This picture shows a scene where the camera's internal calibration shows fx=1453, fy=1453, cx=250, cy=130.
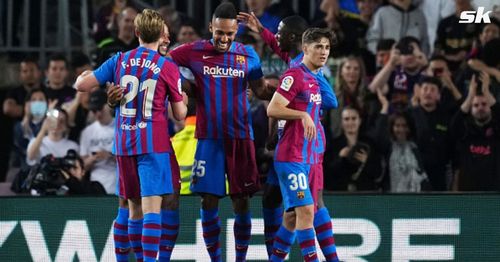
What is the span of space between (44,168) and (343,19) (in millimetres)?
4308

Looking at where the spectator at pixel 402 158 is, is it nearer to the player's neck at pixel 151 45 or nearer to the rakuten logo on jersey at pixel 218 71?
the rakuten logo on jersey at pixel 218 71

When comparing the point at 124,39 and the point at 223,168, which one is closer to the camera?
the point at 223,168

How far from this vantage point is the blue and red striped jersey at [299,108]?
11930 mm

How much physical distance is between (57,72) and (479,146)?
4.88 m

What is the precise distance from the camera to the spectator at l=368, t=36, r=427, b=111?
1636cm

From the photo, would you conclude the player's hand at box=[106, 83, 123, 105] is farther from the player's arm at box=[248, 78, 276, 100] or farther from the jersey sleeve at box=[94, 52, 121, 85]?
the player's arm at box=[248, 78, 276, 100]

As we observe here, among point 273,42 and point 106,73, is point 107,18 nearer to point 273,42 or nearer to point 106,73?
point 273,42

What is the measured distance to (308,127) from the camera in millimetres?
11875

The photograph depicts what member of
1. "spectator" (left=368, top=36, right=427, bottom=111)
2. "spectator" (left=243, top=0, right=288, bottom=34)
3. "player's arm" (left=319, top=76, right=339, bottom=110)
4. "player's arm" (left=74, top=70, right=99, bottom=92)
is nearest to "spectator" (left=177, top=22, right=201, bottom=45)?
"spectator" (left=243, top=0, right=288, bottom=34)

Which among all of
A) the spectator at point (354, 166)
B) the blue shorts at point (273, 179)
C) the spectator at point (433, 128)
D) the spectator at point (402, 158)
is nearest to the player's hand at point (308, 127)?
the blue shorts at point (273, 179)

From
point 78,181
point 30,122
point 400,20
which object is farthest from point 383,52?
point 30,122

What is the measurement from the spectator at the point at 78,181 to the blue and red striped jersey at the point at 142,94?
9.74 ft

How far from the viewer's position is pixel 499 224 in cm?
1362

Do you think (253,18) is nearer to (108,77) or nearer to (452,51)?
(108,77)
